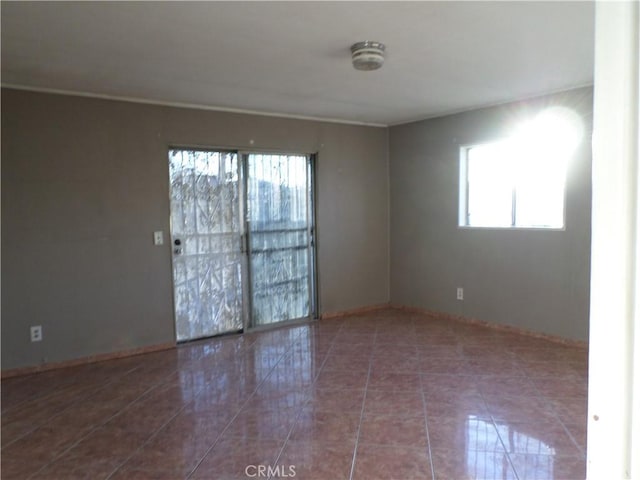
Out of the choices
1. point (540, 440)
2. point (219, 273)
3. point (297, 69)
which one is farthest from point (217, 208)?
point (540, 440)

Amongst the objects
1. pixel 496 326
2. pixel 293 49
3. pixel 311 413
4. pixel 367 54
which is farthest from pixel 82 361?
pixel 496 326

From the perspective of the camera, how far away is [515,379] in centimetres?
328

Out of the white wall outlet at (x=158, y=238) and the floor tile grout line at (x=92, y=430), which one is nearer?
the floor tile grout line at (x=92, y=430)

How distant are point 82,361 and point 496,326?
3.98m

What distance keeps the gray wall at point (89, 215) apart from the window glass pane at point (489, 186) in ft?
7.29

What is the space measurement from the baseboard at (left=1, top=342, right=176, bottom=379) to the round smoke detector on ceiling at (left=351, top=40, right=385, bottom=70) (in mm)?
3068

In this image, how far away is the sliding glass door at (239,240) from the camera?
4355mm

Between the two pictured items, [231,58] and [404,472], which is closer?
[404,472]

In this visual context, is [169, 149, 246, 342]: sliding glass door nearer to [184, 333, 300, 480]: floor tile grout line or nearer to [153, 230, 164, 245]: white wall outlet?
[153, 230, 164, 245]: white wall outlet

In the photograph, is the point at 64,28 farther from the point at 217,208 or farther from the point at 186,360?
the point at 186,360

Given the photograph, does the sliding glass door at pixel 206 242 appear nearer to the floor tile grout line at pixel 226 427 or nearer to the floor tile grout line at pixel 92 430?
the floor tile grout line at pixel 226 427

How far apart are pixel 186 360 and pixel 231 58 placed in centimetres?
252

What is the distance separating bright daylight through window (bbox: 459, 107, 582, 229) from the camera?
13.3ft

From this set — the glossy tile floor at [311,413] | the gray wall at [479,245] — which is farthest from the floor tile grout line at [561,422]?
the gray wall at [479,245]
